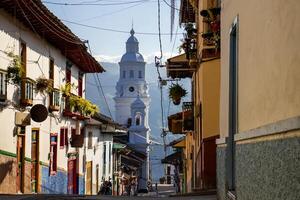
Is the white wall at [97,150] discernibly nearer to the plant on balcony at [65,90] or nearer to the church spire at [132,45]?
the plant on balcony at [65,90]

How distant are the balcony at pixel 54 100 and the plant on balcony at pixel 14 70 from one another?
5045mm

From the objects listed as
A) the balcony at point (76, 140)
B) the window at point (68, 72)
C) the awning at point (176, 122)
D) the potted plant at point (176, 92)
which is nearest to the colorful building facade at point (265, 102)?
the potted plant at point (176, 92)

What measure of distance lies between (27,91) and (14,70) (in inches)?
75.7

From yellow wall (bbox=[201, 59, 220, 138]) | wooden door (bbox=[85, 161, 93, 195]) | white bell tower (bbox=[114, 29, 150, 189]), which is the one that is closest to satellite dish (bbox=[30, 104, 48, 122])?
yellow wall (bbox=[201, 59, 220, 138])

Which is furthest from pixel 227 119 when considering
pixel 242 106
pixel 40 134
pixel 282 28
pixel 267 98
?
pixel 40 134

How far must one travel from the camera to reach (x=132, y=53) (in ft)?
328

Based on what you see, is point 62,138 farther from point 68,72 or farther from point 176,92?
point 176,92

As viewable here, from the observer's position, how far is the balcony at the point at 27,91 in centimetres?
1540

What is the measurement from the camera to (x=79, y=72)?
27.2 m

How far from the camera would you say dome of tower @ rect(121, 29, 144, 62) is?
98.6m

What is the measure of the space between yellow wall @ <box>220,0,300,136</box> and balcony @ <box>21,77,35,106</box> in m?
8.97

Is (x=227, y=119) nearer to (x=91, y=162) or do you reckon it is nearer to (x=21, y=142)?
(x=21, y=142)

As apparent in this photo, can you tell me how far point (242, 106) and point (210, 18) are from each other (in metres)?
6.13

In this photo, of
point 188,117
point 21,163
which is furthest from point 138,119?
point 21,163
